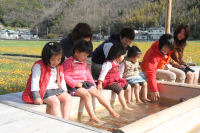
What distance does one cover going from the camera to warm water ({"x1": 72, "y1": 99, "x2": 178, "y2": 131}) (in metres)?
2.99

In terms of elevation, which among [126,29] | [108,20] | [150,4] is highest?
[150,4]

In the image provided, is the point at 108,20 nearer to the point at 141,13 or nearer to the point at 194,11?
the point at 141,13

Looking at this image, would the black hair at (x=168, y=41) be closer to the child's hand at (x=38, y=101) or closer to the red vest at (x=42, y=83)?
the red vest at (x=42, y=83)

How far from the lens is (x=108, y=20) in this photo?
86.4 metres

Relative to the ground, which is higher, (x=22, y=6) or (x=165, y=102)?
(x=22, y=6)

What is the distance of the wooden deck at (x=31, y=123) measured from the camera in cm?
200

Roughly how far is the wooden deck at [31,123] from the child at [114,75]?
1.25m

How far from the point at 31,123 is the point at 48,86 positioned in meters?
0.76

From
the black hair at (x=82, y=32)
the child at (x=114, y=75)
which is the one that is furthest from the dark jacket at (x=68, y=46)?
the child at (x=114, y=75)

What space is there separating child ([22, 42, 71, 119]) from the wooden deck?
0.48ft

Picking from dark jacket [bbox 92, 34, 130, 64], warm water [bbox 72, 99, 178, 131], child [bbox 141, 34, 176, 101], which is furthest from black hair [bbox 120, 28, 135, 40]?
warm water [bbox 72, 99, 178, 131]

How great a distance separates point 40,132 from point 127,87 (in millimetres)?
2017

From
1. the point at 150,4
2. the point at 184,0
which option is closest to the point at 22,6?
the point at 150,4

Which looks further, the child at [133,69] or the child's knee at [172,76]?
the child's knee at [172,76]
